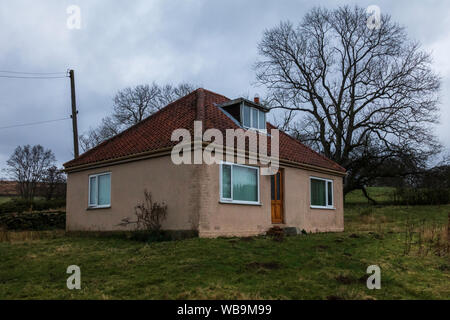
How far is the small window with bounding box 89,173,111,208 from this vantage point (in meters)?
15.6

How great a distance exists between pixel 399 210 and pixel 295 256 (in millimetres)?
20858

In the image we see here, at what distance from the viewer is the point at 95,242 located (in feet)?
44.0

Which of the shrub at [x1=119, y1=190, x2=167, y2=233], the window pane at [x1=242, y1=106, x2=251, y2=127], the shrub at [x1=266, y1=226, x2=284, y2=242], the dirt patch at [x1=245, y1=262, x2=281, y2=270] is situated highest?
the window pane at [x1=242, y1=106, x2=251, y2=127]

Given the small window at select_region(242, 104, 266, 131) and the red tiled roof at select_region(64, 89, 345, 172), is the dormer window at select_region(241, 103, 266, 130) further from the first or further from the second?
the red tiled roof at select_region(64, 89, 345, 172)

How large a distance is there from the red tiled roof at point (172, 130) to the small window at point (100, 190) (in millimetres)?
686

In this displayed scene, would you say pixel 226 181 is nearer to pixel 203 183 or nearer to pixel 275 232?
pixel 203 183

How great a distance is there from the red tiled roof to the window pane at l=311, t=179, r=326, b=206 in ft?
2.57

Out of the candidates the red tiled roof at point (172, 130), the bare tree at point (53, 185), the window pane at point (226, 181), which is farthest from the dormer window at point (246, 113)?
the bare tree at point (53, 185)

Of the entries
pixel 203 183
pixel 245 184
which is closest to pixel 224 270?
pixel 203 183

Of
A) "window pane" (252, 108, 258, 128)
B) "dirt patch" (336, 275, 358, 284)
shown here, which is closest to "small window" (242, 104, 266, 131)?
"window pane" (252, 108, 258, 128)

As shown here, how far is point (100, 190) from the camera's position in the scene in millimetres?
16016

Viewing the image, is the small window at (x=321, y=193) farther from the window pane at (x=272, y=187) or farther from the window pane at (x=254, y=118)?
the window pane at (x=254, y=118)

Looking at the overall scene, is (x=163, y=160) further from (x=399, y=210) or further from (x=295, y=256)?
(x=399, y=210)

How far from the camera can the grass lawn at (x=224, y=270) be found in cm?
679
